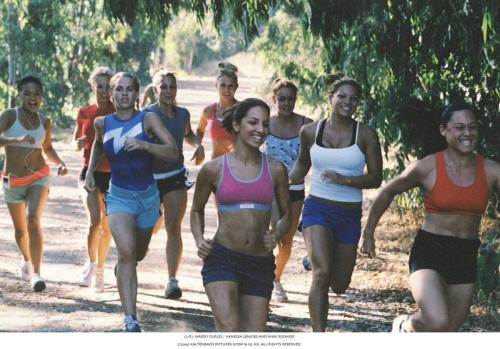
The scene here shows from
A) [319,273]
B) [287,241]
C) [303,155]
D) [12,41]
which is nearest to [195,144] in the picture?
[287,241]

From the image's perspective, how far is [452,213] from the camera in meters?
5.22

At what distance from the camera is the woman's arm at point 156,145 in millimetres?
5930

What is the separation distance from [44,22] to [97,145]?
455 inches

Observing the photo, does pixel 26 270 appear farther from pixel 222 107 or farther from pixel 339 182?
pixel 339 182

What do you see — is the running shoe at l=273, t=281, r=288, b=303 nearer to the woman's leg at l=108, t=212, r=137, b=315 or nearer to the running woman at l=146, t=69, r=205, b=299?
the running woman at l=146, t=69, r=205, b=299

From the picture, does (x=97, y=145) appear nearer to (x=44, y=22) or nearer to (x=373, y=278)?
(x=373, y=278)

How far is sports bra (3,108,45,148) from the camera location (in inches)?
303

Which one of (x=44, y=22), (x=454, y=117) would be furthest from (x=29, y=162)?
(x=44, y=22)

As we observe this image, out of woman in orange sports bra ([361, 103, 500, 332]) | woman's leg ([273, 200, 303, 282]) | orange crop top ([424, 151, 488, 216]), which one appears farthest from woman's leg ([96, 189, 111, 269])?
orange crop top ([424, 151, 488, 216])

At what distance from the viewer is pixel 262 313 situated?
5031 millimetres

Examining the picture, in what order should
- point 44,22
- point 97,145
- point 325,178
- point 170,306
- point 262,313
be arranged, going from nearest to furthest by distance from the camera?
point 262,313 < point 325,178 < point 97,145 < point 170,306 < point 44,22

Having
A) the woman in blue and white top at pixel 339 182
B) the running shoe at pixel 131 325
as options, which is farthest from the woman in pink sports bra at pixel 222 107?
the running shoe at pixel 131 325

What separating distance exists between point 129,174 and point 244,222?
1.39m

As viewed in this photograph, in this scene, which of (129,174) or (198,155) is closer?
(129,174)
